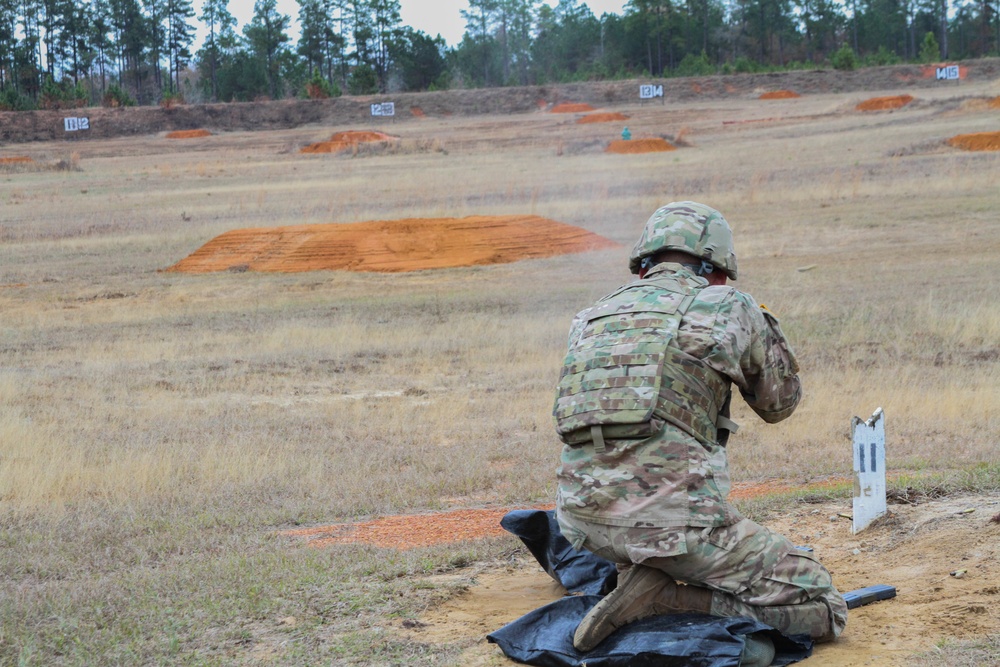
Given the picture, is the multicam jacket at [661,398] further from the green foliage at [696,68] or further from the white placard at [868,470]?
the green foliage at [696,68]

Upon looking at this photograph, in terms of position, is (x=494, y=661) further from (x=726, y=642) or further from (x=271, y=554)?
(x=271, y=554)

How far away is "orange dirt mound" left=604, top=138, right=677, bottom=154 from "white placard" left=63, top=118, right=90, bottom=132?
39.6m

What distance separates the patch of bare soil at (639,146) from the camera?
43.3 meters

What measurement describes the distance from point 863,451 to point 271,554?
295 centimetres

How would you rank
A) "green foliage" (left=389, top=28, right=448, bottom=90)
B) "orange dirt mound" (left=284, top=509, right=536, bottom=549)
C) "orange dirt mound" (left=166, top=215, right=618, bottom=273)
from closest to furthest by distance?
"orange dirt mound" (left=284, top=509, right=536, bottom=549) → "orange dirt mound" (left=166, top=215, right=618, bottom=273) → "green foliage" (left=389, top=28, right=448, bottom=90)

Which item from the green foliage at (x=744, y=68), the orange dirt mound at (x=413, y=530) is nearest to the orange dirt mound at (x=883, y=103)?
the green foliage at (x=744, y=68)

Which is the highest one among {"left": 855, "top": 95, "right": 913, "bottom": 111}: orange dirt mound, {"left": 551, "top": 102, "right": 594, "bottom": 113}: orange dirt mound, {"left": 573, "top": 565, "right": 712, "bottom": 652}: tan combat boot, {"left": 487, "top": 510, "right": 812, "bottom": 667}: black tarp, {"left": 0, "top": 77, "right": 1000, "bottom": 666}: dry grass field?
{"left": 551, "top": 102, "right": 594, "bottom": 113}: orange dirt mound

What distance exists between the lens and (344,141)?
56469 mm

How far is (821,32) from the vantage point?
334ft

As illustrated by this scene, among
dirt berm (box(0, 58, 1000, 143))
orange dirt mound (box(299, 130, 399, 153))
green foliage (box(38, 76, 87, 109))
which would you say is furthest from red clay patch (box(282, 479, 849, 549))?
green foliage (box(38, 76, 87, 109))

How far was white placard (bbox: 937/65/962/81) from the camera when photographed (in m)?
68.7

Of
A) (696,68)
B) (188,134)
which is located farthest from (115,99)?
(696,68)

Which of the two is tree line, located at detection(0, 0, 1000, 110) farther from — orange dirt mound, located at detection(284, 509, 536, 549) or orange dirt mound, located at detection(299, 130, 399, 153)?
orange dirt mound, located at detection(284, 509, 536, 549)

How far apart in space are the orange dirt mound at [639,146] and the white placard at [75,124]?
130 ft
